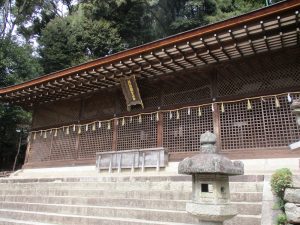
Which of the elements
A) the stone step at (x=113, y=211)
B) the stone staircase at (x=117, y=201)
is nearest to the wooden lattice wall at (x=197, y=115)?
the stone staircase at (x=117, y=201)

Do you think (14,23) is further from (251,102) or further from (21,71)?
Answer: (251,102)

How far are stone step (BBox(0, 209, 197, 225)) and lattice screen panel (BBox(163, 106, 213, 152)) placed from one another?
4.69 meters

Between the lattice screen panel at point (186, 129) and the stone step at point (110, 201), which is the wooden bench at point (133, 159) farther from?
the stone step at point (110, 201)

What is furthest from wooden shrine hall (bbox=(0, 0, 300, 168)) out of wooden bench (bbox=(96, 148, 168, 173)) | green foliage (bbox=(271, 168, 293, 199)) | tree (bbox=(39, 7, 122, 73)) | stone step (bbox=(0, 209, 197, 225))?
tree (bbox=(39, 7, 122, 73))

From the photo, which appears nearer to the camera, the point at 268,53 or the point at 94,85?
the point at 268,53

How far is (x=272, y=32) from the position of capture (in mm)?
8266

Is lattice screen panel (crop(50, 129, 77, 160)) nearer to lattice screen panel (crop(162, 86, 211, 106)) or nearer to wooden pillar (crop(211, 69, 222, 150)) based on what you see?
lattice screen panel (crop(162, 86, 211, 106))

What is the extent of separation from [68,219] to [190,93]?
Answer: 258 inches

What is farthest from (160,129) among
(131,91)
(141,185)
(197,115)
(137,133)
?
(141,185)

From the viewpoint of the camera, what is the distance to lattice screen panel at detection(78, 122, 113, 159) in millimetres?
12867

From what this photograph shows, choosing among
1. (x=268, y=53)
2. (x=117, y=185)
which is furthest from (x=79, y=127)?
(x=268, y=53)

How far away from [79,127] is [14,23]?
24327 millimetres

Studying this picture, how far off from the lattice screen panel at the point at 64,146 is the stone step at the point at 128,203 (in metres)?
3.85

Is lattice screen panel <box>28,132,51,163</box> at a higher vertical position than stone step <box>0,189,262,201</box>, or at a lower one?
higher
